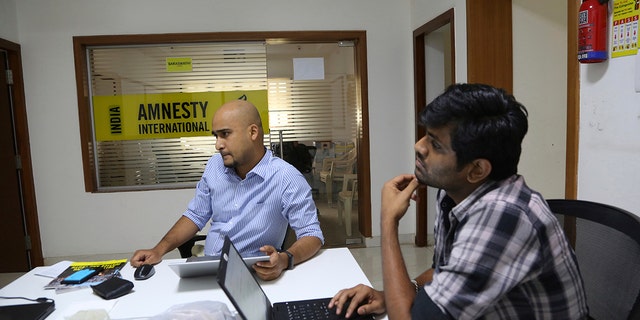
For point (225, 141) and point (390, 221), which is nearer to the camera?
point (390, 221)

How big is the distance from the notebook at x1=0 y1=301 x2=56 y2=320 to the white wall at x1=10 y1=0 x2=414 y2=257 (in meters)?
2.70

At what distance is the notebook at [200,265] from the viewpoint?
1.40 m

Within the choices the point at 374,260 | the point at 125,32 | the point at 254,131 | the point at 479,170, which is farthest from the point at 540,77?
the point at 125,32

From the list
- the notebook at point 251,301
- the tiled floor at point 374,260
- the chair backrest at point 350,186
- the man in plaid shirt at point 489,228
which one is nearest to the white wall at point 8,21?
the tiled floor at point 374,260

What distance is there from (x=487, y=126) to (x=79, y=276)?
4.74 feet

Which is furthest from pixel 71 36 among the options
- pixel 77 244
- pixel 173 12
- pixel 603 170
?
pixel 603 170

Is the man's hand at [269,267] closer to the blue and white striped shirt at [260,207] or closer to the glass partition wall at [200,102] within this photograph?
the blue and white striped shirt at [260,207]

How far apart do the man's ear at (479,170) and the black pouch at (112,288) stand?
3.72 feet

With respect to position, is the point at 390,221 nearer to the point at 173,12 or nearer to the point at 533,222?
the point at 533,222

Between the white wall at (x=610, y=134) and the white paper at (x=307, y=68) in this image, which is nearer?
the white wall at (x=610, y=134)

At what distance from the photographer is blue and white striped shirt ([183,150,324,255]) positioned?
1.85 meters

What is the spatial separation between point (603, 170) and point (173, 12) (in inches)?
137

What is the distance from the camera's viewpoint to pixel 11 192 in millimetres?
3719

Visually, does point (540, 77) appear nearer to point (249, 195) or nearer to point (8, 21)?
point (249, 195)
